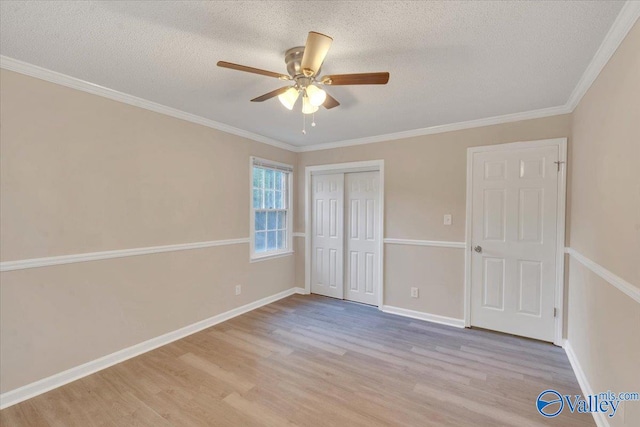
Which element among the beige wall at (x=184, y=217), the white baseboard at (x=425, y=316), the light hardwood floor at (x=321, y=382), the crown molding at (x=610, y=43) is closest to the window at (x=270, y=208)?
the beige wall at (x=184, y=217)

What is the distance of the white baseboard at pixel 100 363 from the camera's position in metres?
1.95

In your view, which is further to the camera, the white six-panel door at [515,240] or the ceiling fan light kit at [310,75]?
the white six-panel door at [515,240]

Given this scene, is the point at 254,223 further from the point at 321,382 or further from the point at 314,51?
the point at 314,51

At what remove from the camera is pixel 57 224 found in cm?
215

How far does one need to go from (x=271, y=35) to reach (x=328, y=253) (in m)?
3.26

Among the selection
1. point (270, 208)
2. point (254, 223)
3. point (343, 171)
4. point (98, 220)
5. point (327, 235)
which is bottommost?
point (327, 235)

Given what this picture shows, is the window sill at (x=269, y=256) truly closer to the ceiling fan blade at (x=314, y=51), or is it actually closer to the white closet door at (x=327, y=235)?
the white closet door at (x=327, y=235)

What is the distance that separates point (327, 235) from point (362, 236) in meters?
0.58

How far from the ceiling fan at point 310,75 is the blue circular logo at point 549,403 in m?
2.44

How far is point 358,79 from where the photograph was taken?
1.63m

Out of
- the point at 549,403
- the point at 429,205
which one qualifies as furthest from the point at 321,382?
the point at 429,205

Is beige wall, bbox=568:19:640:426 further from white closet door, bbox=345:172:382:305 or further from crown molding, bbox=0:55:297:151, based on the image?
crown molding, bbox=0:55:297:151

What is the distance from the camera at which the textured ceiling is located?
1429 mm

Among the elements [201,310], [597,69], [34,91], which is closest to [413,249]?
[597,69]
